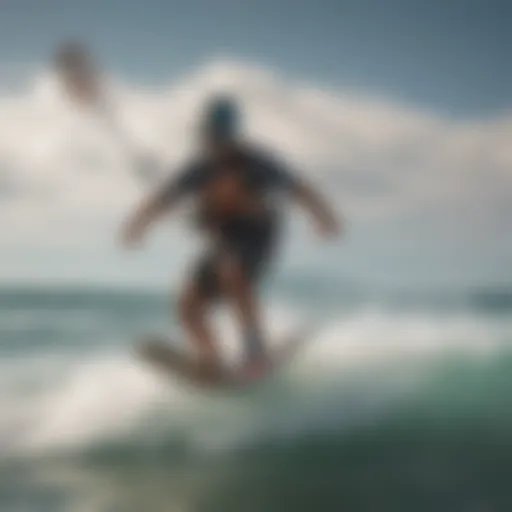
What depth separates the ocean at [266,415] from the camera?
3.80 ft

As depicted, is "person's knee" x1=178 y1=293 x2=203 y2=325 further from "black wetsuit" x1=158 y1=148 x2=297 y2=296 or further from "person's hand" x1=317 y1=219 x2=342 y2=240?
"person's hand" x1=317 y1=219 x2=342 y2=240

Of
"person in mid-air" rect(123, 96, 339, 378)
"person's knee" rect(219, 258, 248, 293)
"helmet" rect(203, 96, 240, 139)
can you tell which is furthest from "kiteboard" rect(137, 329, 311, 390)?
"helmet" rect(203, 96, 240, 139)

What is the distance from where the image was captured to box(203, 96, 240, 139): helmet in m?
1.23

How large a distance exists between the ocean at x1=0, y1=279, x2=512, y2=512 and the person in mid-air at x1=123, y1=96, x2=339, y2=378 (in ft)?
0.11

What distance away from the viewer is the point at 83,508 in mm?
1139

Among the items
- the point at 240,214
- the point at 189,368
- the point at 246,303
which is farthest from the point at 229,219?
the point at 189,368

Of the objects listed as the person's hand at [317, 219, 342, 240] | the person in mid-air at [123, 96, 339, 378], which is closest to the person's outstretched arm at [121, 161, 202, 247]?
the person in mid-air at [123, 96, 339, 378]

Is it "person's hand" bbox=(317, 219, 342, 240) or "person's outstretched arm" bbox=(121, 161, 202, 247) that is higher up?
"person's outstretched arm" bbox=(121, 161, 202, 247)

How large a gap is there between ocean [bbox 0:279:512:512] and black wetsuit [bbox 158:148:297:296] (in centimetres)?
6

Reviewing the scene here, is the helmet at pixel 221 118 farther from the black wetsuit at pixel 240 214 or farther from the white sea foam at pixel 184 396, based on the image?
the white sea foam at pixel 184 396

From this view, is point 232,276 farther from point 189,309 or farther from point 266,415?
point 266,415

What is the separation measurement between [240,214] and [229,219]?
0.8 inches

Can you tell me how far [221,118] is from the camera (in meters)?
1.23

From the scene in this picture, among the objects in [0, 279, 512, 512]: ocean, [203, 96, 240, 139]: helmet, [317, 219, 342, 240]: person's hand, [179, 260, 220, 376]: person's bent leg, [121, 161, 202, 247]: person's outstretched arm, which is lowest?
[0, 279, 512, 512]: ocean
